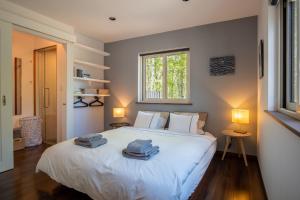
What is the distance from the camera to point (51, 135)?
4258mm

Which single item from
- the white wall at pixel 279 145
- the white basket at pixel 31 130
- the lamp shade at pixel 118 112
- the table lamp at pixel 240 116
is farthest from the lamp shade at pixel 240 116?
the white basket at pixel 31 130

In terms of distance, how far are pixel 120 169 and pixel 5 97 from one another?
2255mm

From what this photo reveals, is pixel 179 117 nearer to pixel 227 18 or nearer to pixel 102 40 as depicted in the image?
pixel 227 18

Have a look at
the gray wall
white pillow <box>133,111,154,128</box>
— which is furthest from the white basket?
white pillow <box>133,111,154,128</box>

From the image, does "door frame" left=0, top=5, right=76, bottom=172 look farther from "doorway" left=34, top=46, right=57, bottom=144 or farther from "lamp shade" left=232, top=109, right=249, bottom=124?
"lamp shade" left=232, top=109, right=249, bottom=124

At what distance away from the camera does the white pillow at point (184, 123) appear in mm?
3117

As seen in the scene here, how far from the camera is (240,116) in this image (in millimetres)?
2969

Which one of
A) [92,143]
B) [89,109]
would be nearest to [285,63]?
[92,143]

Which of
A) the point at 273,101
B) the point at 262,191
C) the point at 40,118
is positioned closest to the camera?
the point at 273,101

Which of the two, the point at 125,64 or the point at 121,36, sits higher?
the point at 121,36

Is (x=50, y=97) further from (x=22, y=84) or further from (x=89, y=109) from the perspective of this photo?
(x=89, y=109)

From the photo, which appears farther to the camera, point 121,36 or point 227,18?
point 121,36

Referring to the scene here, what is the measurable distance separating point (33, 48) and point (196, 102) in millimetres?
4069

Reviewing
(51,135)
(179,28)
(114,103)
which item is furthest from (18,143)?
(179,28)
